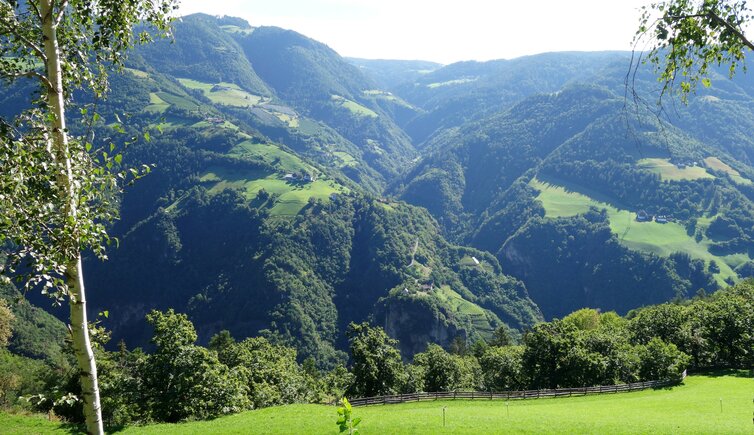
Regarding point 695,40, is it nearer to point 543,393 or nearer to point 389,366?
point 543,393

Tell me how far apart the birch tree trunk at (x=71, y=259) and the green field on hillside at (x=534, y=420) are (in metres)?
25.1

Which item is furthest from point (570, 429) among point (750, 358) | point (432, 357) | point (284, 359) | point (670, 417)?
point (284, 359)

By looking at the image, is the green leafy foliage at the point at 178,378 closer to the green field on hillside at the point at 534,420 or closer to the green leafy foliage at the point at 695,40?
the green field on hillside at the point at 534,420

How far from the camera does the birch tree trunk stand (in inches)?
314

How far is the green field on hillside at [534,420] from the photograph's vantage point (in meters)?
29.3

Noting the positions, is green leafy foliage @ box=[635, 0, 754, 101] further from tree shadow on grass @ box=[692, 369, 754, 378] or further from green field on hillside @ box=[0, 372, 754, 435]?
tree shadow on grass @ box=[692, 369, 754, 378]

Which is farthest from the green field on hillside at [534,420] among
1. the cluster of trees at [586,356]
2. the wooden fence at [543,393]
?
the cluster of trees at [586,356]

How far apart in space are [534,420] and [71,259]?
108 ft

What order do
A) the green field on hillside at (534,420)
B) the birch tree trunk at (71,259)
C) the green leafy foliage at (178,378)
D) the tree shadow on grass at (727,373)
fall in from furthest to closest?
1. the tree shadow on grass at (727,373)
2. the green leafy foliage at (178,378)
3. the green field on hillside at (534,420)
4. the birch tree trunk at (71,259)

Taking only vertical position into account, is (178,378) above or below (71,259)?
below

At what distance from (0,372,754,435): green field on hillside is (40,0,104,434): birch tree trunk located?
82.3 feet

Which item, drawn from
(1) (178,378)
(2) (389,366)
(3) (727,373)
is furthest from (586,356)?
(1) (178,378)

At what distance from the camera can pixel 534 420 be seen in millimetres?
32688

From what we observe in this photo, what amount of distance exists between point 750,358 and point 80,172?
76.7 metres
